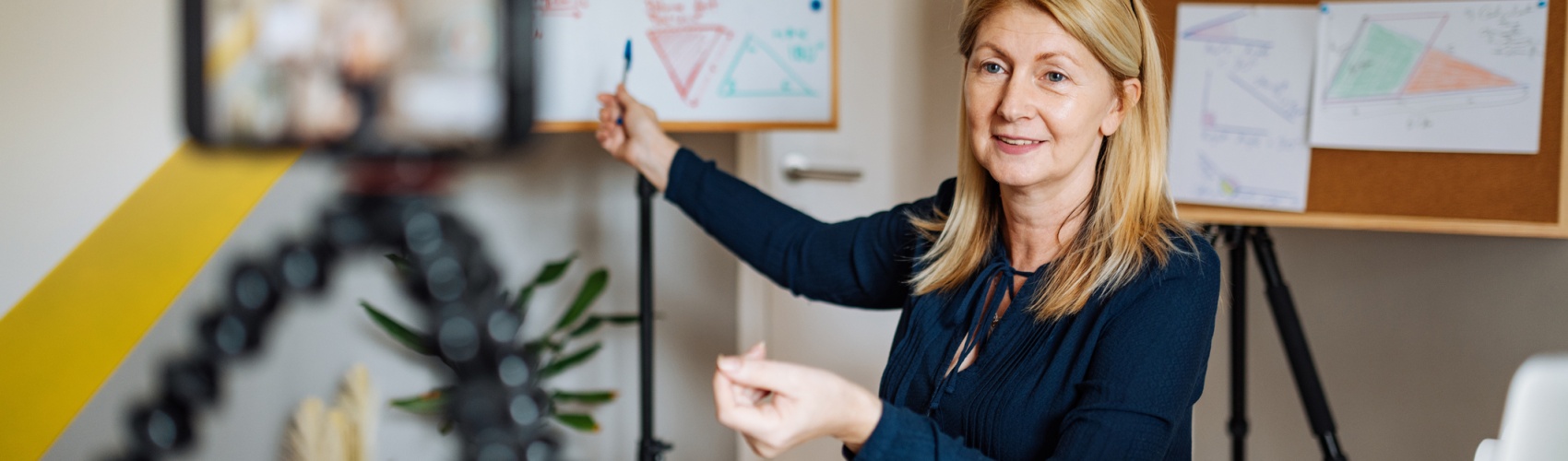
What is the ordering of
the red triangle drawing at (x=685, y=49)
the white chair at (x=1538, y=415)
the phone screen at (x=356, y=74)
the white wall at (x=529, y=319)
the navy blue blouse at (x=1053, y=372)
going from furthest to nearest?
the white wall at (x=529, y=319) < the red triangle drawing at (x=685, y=49) < the phone screen at (x=356, y=74) < the navy blue blouse at (x=1053, y=372) < the white chair at (x=1538, y=415)

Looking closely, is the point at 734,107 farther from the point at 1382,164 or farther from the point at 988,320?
the point at 1382,164

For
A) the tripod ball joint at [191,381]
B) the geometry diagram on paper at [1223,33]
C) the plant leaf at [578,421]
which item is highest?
the geometry diagram on paper at [1223,33]

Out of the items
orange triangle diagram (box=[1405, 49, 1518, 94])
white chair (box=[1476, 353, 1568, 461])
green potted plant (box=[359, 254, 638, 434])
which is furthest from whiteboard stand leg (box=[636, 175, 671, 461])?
white chair (box=[1476, 353, 1568, 461])

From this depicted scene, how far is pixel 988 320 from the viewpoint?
1166 mm

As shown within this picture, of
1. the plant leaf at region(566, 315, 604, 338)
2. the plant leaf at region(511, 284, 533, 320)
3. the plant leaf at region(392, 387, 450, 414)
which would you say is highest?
the plant leaf at region(511, 284, 533, 320)

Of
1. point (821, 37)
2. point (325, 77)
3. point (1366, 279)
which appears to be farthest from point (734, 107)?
point (1366, 279)

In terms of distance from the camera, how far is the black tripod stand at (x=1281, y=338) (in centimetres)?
176

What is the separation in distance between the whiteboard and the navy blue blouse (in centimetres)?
63

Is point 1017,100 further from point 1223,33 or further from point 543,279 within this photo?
point 543,279

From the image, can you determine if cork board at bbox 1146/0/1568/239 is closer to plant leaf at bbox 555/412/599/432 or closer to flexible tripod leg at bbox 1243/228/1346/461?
flexible tripod leg at bbox 1243/228/1346/461

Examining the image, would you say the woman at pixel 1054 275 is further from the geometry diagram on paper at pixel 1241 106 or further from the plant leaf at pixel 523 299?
the plant leaf at pixel 523 299

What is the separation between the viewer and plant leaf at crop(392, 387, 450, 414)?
216cm

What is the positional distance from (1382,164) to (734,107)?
3.38 feet

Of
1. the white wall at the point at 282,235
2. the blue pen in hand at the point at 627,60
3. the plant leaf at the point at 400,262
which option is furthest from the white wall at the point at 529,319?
the blue pen in hand at the point at 627,60
